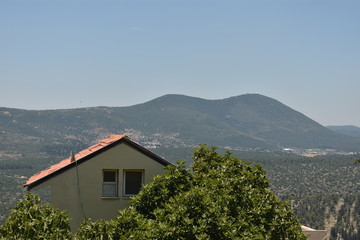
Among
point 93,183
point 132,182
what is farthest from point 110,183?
point 132,182

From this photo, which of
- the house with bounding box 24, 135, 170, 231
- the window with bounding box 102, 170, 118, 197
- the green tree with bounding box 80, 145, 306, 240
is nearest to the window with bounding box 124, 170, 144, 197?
the house with bounding box 24, 135, 170, 231

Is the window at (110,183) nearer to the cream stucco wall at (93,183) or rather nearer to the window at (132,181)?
the cream stucco wall at (93,183)

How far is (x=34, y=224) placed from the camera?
17.8m

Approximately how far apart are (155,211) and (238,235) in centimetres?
281

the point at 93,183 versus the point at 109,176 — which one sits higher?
the point at 109,176

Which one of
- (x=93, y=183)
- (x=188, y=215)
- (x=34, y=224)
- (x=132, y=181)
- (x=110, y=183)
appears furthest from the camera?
(x=132, y=181)

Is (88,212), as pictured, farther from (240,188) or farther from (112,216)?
(240,188)

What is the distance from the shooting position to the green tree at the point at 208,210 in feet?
61.9

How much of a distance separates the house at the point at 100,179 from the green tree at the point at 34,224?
5309 mm

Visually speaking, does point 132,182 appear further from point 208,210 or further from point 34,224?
point 34,224

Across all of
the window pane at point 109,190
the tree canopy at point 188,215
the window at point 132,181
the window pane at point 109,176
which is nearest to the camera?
the tree canopy at point 188,215

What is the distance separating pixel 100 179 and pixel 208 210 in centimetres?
719

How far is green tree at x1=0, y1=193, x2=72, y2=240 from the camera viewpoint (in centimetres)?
1753

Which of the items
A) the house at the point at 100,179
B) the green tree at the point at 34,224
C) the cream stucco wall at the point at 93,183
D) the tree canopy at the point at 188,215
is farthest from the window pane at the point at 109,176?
the green tree at the point at 34,224
